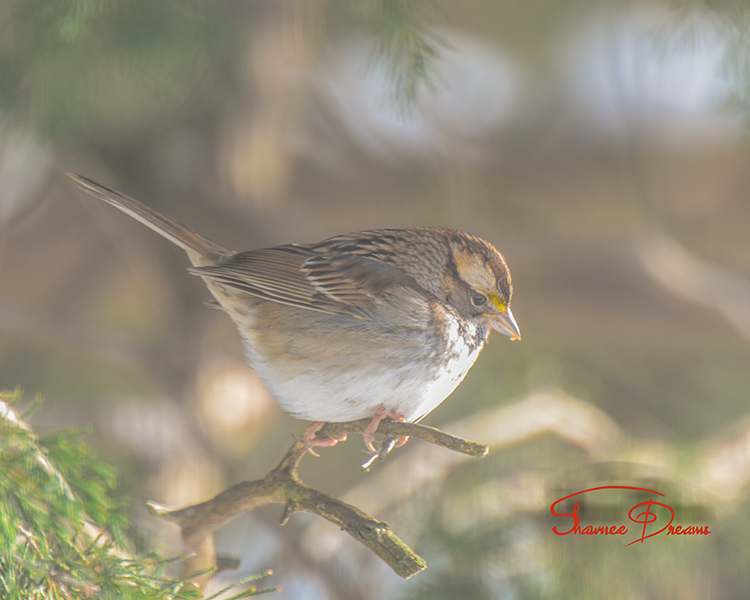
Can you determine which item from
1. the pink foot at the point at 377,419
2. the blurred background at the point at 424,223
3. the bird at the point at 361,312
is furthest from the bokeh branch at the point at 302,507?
the blurred background at the point at 424,223

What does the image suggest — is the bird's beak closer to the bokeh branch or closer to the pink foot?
the pink foot

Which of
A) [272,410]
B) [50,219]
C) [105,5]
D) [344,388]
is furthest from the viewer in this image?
[272,410]

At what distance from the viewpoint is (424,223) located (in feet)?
10.1

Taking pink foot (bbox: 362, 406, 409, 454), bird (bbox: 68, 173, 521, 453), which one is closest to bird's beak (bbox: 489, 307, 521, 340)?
bird (bbox: 68, 173, 521, 453)

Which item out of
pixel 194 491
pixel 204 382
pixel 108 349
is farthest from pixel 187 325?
pixel 194 491

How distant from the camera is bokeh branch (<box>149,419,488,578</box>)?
1.00 metres

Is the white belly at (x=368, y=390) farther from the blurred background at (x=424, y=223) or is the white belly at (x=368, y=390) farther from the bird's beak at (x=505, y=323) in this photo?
the blurred background at (x=424, y=223)

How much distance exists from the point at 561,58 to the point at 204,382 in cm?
287

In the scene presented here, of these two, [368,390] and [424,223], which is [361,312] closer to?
[368,390]

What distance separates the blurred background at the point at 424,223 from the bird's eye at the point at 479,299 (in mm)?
363

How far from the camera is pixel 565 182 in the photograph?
11.2ft

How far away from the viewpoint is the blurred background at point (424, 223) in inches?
89.9

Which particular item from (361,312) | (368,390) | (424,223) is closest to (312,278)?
(361,312)

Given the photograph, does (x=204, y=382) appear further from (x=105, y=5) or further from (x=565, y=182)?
(x=565, y=182)
